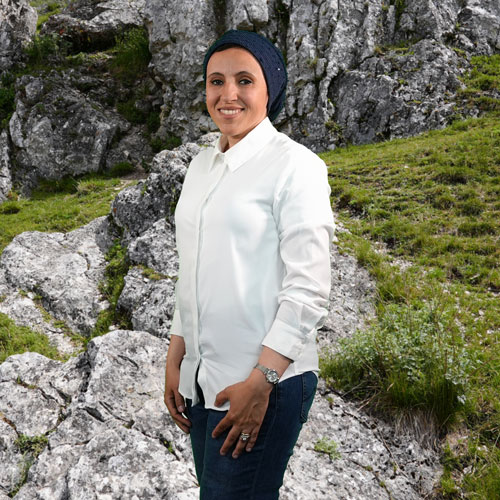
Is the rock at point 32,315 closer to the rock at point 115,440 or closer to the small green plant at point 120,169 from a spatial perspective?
the rock at point 115,440

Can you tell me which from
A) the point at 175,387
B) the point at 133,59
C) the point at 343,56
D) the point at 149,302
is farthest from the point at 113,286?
the point at 133,59

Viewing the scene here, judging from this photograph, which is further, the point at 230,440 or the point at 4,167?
the point at 4,167

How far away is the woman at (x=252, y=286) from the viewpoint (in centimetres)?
144

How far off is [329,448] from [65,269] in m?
6.24

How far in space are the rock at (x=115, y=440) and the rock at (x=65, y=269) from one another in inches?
Answer: 124

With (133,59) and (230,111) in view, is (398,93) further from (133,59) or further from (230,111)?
(230,111)

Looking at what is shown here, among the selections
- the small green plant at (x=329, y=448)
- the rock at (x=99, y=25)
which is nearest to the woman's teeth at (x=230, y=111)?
the small green plant at (x=329, y=448)

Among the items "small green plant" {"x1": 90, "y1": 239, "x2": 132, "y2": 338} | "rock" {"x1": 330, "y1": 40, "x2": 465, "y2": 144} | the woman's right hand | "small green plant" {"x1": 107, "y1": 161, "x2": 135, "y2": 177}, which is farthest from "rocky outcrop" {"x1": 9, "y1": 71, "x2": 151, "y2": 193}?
the woman's right hand

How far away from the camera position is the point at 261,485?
1555 mm

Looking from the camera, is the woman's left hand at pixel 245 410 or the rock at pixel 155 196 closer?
the woman's left hand at pixel 245 410

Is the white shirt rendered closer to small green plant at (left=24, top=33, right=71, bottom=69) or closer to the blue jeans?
the blue jeans

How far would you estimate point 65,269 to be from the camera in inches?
313

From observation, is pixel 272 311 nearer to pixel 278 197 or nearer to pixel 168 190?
pixel 278 197

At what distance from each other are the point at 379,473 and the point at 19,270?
7079 millimetres
